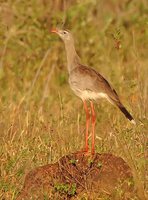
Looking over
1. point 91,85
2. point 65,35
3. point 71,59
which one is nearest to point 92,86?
point 91,85

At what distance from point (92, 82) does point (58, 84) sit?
164 inches

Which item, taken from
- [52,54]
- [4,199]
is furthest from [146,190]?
[52,54]

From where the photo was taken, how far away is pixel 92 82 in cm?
718

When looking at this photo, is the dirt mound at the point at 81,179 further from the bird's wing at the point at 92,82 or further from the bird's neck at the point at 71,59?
the bird's neck at the point at 71,59

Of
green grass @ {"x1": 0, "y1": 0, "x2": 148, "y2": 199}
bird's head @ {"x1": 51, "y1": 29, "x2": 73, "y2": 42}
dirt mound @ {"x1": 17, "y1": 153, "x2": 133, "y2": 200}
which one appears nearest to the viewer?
dirt mound @ {"x1": 17, "y1": 153, "x2": 133, "y2": 200}

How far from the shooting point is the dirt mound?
6043 millimetres

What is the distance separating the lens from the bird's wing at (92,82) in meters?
7.17

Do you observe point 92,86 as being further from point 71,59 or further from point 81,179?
point 81,179

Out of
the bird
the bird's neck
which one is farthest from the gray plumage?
the bird's neck

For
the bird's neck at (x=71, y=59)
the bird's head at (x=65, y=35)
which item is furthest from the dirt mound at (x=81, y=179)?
the bird's head at (x=65, y=35)

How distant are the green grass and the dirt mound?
0.13m

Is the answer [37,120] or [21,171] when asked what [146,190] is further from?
[37,120]

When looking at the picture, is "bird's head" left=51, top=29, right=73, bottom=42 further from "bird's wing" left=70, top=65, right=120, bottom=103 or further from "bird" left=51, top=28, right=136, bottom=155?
"bird's wing" left=70, top=65, right=120, bottom=103

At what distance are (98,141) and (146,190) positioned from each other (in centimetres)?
182
